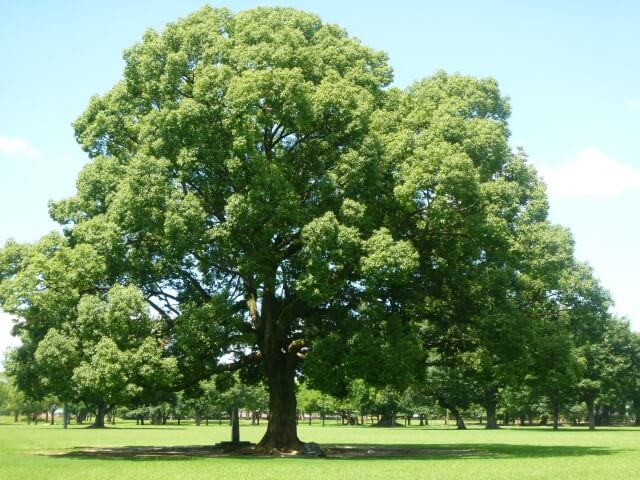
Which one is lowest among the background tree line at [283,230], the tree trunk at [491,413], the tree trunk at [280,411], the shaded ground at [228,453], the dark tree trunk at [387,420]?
the dark tree trunk at [387,420]

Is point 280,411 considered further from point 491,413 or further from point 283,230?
point 491,413

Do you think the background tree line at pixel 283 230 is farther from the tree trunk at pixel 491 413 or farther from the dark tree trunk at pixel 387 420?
the dark tree trunk at pixel 387 420

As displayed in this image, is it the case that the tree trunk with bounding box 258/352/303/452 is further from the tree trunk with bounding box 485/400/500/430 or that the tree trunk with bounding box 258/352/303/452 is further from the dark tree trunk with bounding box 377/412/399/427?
the dark tree trunk with bounding box 377/412/399/427

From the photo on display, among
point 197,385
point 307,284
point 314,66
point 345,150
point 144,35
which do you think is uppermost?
point 144,35

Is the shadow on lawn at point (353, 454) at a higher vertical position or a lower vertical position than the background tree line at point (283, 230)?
lower

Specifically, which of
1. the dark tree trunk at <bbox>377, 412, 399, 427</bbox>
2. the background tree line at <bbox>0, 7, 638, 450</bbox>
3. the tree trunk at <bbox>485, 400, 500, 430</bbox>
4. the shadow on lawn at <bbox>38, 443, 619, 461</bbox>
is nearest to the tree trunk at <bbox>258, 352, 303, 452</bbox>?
the background tree line at <bbox>0, 7, 638, 450</bbox>

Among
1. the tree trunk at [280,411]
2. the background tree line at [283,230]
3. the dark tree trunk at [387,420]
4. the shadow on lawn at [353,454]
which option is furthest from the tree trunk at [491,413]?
the tree trunk at [280,411]

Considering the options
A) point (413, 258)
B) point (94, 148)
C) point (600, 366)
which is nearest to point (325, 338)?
point (413, 258)

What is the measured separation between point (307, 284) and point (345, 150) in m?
5.25

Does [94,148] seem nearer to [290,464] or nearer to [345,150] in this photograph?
[345,150]

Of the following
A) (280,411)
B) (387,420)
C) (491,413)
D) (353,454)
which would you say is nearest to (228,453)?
(280,411)

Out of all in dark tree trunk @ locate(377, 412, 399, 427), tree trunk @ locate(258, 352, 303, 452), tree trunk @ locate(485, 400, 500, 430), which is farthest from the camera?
dark tree trunk @ locate(377, 412, 399, 427)

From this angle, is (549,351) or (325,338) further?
(549,351)

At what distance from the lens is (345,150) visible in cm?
2317
